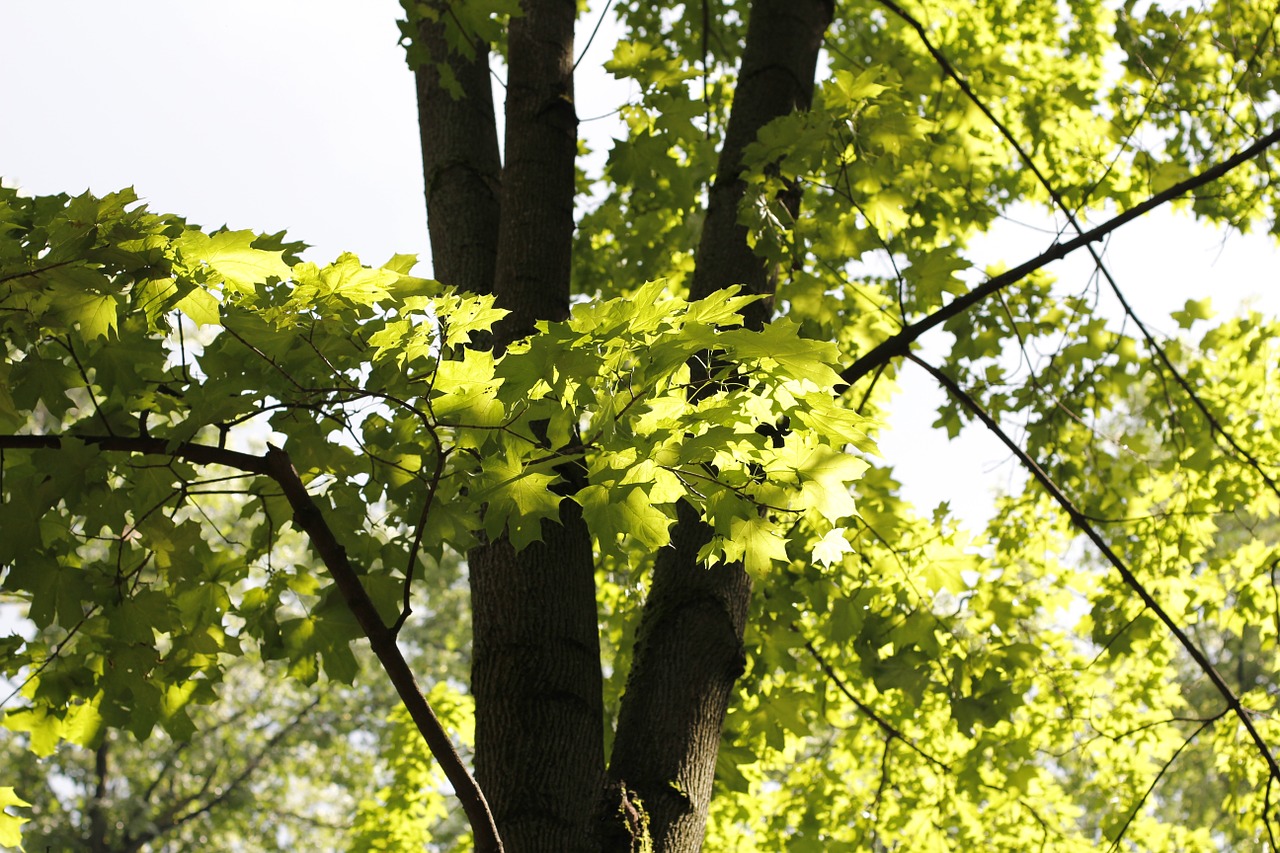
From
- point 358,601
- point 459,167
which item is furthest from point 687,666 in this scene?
point 459,167

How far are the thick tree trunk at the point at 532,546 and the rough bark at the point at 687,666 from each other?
0.11 m

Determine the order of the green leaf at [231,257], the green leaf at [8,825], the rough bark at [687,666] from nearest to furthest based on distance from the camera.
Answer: the green leaf at [231,257] → the green leaf at [8,825] → the rough bark at [687,666]

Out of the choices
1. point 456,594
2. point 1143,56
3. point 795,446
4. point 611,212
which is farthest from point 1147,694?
point 456,594

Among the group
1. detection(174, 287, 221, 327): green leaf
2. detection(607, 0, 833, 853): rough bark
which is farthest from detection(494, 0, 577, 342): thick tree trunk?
detection(174, 287, 221, 327): green leaf

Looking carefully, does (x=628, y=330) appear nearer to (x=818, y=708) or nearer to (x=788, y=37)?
(x=788, y=37)

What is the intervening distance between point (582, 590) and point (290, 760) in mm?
16321

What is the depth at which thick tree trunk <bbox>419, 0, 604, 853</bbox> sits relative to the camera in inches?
85.2

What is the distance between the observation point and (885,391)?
4848 millimetres

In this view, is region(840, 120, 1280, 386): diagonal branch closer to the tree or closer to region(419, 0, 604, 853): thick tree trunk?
the tree

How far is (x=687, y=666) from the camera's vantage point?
7.95ft

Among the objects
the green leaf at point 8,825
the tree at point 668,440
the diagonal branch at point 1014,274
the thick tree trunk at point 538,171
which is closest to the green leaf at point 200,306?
the tree at point 668,440

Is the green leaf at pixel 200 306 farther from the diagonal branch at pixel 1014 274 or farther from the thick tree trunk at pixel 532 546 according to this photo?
the diagonal branch at pixel 1014 274

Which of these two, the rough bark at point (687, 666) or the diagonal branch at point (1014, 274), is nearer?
the rough bark at point (687, 666)

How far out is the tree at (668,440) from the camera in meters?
1.65
